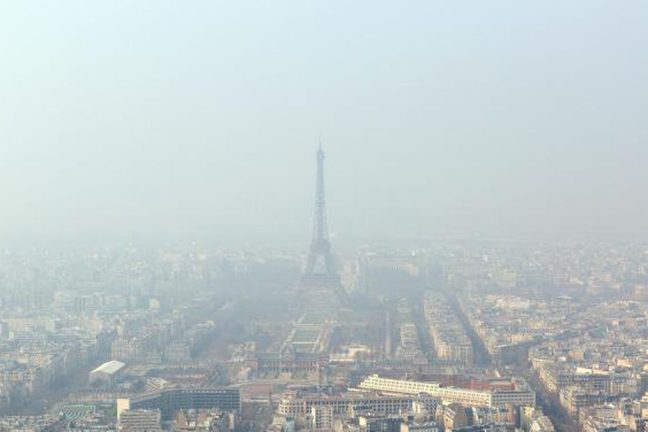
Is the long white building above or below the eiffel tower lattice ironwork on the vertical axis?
below

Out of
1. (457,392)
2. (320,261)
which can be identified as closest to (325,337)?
A: (457,392)

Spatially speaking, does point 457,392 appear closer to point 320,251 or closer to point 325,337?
point 325,337

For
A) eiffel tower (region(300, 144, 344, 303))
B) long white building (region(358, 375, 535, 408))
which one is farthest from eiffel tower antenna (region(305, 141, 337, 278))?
long white building (region(358, 375, 535, 408))

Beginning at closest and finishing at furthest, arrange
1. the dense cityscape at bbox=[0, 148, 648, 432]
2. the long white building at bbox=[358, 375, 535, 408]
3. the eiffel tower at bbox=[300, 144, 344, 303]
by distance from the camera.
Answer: the dense cityscape at bbox=[0, 148, 648, 432] < the long white building at bbox=[358, 375, 535, 408] < the eiffel tower at bbox=[300, 144, 344, 303]

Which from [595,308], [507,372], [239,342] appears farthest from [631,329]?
[239,342]

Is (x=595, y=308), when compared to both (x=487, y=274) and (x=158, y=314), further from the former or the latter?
(x=158, y=314)

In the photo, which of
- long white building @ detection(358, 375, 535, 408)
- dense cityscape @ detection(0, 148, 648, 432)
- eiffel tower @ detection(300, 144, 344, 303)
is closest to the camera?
dense cityscape @ detection(0, 148, 648, 432)

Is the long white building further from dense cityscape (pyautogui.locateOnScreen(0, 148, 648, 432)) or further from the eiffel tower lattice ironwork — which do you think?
the eiffel tower lattice ironwork

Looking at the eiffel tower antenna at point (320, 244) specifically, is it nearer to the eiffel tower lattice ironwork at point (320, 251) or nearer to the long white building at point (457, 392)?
the eiffel tower lattice ironwork at point (320, 251)
